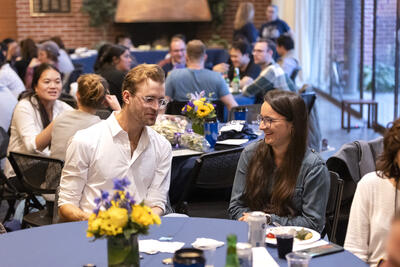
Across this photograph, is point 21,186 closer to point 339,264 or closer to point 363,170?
point 363,170

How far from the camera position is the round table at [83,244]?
233cm

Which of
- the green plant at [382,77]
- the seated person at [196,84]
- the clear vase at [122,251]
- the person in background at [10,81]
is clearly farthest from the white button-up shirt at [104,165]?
the green plant at [382,77]

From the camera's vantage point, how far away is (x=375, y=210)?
8.57ft

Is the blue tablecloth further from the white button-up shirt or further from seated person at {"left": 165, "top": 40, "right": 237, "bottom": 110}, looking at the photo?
the white button-up shirt

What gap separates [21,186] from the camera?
15.4ft

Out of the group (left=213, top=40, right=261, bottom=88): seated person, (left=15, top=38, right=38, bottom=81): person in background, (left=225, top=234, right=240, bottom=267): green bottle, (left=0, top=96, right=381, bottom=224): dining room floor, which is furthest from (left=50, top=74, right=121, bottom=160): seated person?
(left=15, top=38, right=38, bottom=81): person in background

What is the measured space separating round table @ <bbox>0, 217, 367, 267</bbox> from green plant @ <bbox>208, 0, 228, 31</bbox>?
12.3 m

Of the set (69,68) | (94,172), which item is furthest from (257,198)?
(69,68)

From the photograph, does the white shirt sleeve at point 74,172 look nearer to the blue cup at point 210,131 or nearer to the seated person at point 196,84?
the blue cup at point 210,131

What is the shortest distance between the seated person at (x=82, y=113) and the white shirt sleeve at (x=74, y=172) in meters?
1.08

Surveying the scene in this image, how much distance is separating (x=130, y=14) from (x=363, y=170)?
36.6 feet

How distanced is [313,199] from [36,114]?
249 cm

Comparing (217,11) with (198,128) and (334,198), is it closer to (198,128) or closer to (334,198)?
(198,128)

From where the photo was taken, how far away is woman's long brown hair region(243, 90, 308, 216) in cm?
310
